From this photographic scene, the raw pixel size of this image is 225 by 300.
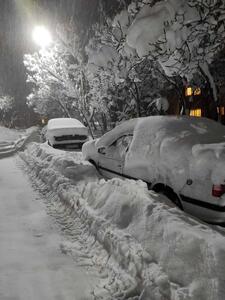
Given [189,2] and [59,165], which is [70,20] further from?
[189,2]

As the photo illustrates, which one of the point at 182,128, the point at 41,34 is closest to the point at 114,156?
the point at 182,128

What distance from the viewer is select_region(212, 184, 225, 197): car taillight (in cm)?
468

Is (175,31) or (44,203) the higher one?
(175,31)

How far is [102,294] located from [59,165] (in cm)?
612

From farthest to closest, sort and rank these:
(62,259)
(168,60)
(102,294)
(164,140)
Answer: (168,60), (164,140), (62,259), (102,294)

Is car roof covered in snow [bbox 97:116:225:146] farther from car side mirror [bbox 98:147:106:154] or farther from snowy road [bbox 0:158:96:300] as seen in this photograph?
snowy road [bbox 0:158:96:300]

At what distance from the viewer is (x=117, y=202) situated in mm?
5418

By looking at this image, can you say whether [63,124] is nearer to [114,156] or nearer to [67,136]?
[67,136]

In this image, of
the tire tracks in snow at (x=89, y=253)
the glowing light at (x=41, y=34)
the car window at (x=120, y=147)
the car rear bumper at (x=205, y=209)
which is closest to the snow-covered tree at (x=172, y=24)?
the car window at (x=120, y=147)

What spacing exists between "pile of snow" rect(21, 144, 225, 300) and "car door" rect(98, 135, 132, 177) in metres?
0.81

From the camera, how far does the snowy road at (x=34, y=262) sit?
3.86 meters

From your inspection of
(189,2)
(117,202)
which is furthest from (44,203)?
(189,2)

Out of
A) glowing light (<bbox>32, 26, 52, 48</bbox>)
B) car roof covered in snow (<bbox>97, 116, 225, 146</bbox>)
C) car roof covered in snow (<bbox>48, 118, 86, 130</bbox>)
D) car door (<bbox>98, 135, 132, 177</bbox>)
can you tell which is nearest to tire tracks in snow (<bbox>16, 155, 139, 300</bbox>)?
car door (<bbox>98, 135, 132, 177</bbox>)

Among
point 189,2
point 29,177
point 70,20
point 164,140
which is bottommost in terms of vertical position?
point 29,177
